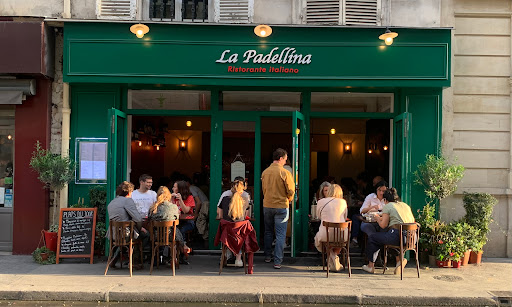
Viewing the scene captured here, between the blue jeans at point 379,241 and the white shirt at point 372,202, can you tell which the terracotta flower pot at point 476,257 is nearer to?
the white shirt at point 372,202

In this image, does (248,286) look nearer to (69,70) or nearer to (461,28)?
(69,70)

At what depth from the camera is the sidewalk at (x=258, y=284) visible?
648 centimetres

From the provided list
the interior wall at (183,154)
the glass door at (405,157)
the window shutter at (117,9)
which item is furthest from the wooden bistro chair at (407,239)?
the interior wall at (183,154)

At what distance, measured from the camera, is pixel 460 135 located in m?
9.29

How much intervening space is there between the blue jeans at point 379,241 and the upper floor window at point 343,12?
12.9 ft

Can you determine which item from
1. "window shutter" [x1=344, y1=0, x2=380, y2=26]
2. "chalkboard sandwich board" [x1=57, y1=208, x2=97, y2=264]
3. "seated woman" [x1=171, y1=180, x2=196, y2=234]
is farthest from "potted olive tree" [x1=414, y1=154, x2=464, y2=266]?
"chalkboard sandwich board" [x1=57, y1=208, x2=97, y2=264]

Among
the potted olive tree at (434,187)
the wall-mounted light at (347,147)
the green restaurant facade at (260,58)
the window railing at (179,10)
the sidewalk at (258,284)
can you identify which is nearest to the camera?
the sidewalk at (258,284)

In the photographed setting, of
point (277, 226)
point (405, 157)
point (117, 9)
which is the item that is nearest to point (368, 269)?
point (277, 226)

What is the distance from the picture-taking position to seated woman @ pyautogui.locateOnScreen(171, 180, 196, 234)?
8.63 m

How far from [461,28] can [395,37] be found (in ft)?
5.19

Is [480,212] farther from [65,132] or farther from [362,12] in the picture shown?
[65,132]

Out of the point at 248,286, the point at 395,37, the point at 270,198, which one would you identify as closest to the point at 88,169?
the point at 270,198

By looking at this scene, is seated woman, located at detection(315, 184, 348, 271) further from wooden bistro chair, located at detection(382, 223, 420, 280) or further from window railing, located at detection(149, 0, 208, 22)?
window railing, located at detection(149, 0, 208, 22)

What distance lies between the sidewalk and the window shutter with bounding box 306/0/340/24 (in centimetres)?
446
